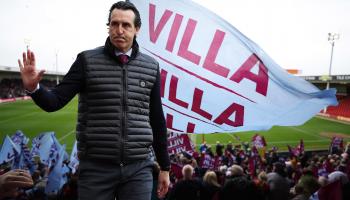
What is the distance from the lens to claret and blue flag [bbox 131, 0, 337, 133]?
417cm

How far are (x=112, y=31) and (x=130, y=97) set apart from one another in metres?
0.42

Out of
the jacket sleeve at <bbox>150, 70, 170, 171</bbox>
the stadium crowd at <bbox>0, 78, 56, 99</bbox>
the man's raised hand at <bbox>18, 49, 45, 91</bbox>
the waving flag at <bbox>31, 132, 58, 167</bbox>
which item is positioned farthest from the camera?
the stadium crowd at <bbox>0, 78, 56, 99</bbox>

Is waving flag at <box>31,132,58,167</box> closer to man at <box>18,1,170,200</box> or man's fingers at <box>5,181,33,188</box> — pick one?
man at <box>18,1,170,200</box>

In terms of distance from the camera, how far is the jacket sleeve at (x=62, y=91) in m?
1.80

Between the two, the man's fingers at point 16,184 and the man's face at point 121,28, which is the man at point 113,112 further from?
the man's fingers at point 16,184

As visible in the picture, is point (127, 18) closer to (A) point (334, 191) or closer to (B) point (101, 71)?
(B) point (101, 71)

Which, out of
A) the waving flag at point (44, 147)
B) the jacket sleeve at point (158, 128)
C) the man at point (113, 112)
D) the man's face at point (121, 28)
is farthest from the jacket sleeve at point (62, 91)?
the waving flag at point (44, 147)

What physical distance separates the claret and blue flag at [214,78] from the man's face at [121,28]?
2229mm

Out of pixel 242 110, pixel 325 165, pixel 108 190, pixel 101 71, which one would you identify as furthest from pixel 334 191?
pixel 325 165

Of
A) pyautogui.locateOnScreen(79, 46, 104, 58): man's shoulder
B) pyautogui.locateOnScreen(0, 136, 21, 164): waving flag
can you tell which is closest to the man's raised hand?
pyautogui.locateOnScreen(79, 46, 104, 58): man's shoulder

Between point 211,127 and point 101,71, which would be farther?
point 211,127

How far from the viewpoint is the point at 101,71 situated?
6.51 ft

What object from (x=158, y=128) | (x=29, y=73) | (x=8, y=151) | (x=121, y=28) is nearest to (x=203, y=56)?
(x=158, y=128)

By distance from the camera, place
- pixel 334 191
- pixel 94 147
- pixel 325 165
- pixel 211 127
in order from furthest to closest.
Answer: pixel 325 165
pixel 211 127
pixel 334 191
pixel 94 147
